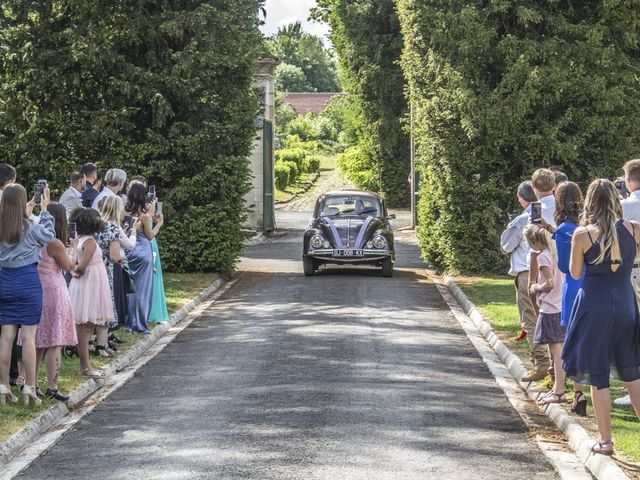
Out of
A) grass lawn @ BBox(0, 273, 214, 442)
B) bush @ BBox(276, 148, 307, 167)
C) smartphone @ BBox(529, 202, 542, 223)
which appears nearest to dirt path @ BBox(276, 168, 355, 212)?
bush @ BBox(276, 148, 307, 167)

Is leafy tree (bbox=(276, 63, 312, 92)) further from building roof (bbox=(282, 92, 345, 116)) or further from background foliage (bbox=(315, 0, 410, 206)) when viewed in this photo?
background foliage (bbox=(315, 0, 410, 206))

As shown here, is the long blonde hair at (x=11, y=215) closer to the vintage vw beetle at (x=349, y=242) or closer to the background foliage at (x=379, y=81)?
the vintage vw beetle at (x=349, y=242)

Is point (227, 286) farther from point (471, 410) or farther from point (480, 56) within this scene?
point (471, 410)

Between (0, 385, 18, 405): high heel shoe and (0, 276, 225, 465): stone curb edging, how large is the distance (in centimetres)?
39

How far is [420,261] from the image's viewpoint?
3027 centimetres

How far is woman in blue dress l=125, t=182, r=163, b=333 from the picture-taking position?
622 inches

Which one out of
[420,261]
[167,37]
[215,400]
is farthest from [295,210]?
[215,400]

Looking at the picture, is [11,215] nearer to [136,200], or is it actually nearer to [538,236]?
[538,236]

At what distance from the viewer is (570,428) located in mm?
9922

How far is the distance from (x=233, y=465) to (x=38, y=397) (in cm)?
317

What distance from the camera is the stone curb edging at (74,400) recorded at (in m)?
9.38

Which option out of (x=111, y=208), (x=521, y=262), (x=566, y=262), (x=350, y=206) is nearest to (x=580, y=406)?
(x=566, y=262)

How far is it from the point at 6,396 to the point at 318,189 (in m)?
59.1

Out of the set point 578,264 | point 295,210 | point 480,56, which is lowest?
point 295,210
